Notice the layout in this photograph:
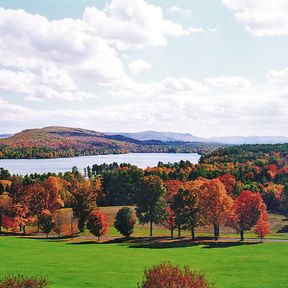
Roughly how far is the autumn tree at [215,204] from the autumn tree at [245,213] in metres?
2.31

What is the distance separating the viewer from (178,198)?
93.6m

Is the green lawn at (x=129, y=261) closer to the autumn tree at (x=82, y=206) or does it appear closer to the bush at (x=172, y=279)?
the autumn tree at (x=82, y=206)

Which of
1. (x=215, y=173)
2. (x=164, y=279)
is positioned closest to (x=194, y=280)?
(x=164, y=279)

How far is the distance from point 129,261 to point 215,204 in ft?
108

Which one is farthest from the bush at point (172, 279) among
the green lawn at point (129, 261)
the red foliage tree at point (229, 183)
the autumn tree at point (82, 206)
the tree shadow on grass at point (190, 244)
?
the red foliage tree at point (229, 183)

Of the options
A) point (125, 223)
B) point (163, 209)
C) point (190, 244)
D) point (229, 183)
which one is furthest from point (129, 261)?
point (229, 183)

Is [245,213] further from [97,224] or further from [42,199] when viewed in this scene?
[42,199]

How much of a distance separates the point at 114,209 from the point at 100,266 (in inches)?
3220

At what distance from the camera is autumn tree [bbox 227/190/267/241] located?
300ft

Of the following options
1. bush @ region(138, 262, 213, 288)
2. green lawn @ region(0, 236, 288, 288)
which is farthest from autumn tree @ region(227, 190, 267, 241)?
bush @ region(138, 262, 213, 288)

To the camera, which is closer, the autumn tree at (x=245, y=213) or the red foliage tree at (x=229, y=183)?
the autumn tree at (x=245, y=213)

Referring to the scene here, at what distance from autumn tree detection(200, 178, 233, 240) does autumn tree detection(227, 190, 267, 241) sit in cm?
231

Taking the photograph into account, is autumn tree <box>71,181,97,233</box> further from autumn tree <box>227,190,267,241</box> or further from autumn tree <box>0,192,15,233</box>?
autumn tree <box>227,190,267,241</box>

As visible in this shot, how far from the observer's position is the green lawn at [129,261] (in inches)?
2000
